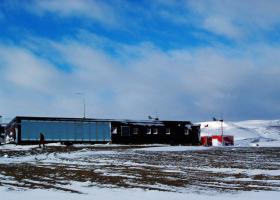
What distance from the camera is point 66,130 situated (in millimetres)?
52812

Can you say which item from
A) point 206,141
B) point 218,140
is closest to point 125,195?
point 218,140

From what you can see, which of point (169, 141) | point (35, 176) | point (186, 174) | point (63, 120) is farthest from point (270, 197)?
point (169, 141)

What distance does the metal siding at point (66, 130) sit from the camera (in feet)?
165

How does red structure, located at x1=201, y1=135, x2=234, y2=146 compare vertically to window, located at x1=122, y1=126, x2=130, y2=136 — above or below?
below

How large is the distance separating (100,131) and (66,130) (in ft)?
14.2

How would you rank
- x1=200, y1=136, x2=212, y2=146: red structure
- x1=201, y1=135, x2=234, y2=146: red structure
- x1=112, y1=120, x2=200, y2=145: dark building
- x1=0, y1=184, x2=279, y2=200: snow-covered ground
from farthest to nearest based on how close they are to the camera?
1. x1=200, y1=136, x2=212, y2=146: red structure
2. x1=201, y1=135, x2=234, y2=146: red structure
3. x1=112, y1=120, x2=200, y2=145: dark building
4. x1=0, y1=184, x2=279, y2=200: snow-covered ground

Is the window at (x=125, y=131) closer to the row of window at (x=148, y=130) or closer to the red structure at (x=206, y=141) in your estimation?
the row of window at (x=148, y=130)

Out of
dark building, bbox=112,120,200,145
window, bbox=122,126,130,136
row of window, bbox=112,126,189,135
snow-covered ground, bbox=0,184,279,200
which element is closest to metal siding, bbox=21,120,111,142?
row of window, bbox=112,126,189,135

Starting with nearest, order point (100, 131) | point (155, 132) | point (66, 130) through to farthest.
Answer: point (66, 130) < point (100, 131) < point (155, 132)

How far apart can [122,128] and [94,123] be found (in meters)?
Result: 3.84

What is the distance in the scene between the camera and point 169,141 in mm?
59281

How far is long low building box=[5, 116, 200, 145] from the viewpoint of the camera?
50.3 m

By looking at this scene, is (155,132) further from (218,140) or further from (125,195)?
(125,195)

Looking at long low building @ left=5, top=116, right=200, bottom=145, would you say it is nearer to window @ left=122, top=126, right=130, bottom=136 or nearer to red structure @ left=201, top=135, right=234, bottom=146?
window @ left=122, top=126, right=130, bottom=136
